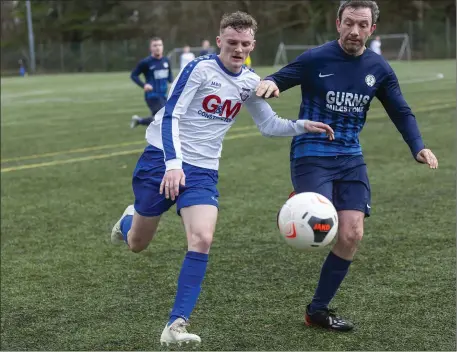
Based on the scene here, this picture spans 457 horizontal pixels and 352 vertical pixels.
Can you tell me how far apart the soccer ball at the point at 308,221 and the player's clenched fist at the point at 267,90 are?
70 centimetres

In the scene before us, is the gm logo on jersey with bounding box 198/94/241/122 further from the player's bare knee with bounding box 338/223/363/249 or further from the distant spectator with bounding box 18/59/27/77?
the distant spectator with bounding box 18/59/27/77

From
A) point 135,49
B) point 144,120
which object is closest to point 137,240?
point 144,120

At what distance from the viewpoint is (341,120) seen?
4.99m

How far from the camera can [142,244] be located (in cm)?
552

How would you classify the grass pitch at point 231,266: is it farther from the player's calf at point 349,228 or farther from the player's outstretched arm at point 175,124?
the player's outstretched arm at point 175,124

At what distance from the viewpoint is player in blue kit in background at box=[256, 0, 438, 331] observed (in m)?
4.91

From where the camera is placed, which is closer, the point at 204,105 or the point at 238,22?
the point at 238,22

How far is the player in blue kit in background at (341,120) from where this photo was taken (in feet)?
16.1

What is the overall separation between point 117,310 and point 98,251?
179cm

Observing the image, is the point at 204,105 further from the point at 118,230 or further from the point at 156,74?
the point at 156,74

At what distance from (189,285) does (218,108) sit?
46.1 inches

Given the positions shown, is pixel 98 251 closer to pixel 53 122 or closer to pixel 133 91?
pixel 53 122

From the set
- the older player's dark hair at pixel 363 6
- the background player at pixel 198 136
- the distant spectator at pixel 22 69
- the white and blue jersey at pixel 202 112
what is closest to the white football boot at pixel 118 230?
the background player at pixel 198 136

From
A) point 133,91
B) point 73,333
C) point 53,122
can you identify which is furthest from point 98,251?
point 133,91
